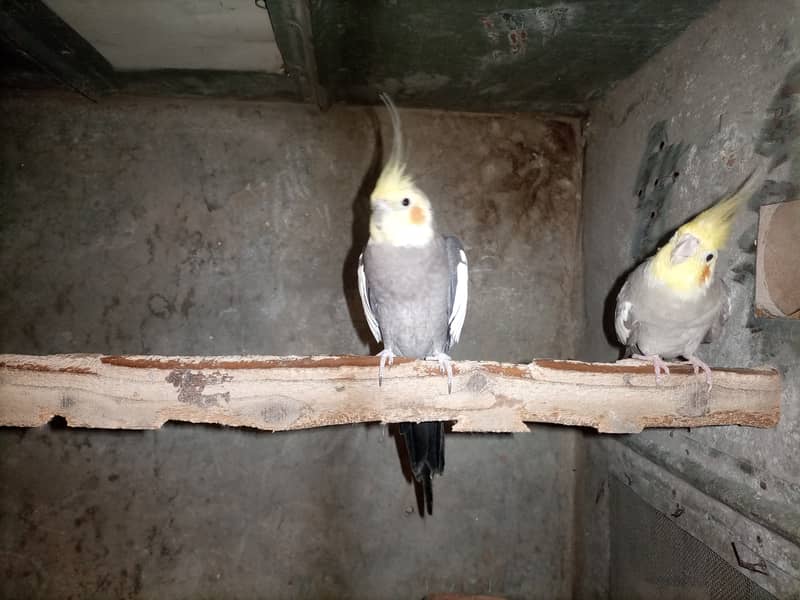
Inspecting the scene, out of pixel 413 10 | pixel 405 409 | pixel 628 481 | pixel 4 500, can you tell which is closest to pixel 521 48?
pixel 413 10

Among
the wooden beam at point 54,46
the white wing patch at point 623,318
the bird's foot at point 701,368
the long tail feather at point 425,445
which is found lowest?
the long tail feather at point 425,445

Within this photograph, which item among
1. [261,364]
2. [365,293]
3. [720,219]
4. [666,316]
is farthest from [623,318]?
[261,364]

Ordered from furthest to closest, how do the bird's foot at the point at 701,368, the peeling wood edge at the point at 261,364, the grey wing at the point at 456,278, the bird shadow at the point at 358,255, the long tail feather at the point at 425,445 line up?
1. the bird shadow at the point at 358,255
2. the grey wing at the point at 456,278
3. the long tail feather at the point at 425,445
4. the bird's foot at the point at 701,368
5. the peeling wood edge at the point at 261,364

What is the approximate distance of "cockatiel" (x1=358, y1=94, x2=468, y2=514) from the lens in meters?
1.71

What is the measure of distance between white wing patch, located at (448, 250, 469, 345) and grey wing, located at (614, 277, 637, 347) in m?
0.68

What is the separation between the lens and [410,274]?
5.76ft

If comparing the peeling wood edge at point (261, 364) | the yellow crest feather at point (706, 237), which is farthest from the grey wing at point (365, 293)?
the yellow crest feather at point (706, 237)

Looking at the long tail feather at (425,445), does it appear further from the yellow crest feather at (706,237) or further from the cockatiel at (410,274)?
the yellow crest feather at (706,237)

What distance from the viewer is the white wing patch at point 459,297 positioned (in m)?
2.02

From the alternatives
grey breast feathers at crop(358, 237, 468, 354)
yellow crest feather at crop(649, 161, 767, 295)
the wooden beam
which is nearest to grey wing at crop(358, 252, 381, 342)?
grey breast feathers at crop(358, 237, 468, 354)

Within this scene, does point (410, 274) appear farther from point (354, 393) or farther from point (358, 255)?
point (358, 255)

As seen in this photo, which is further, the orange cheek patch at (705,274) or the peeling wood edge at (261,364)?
the orange cheek patch at (705,274)

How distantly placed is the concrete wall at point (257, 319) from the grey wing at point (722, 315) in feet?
4.40

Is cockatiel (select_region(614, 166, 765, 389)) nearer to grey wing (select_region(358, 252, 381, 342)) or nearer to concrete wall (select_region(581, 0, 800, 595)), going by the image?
concrete wall (select_region(581, 0, 800, 595))
